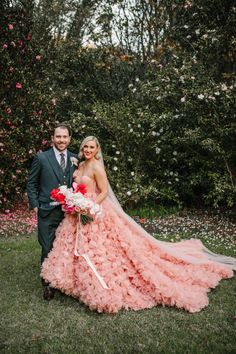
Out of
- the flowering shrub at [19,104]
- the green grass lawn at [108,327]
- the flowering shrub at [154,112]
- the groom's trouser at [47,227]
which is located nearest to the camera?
the green grass lawn at [108,327]

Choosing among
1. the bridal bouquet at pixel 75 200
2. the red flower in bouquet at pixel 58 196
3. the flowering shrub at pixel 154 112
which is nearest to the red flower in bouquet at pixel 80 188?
the bridal bouquet at pixel 75 200

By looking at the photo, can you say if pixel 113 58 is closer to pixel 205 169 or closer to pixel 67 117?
pixel 67 117

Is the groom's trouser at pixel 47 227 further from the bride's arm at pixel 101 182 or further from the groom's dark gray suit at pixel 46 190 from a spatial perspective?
the bride's arm at pixel 101 182

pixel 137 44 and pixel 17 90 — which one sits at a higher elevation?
pixel 137 44

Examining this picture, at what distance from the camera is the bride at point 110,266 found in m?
4.68


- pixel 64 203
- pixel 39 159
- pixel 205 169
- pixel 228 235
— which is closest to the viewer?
pixel 64 203

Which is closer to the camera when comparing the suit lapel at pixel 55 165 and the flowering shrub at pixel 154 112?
the suit lapel at pixel 55 165

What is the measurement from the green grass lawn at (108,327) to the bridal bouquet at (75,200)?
1034 mm

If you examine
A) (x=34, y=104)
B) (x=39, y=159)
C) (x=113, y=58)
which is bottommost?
(x=39, y=159)

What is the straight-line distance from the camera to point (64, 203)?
478 centimetres

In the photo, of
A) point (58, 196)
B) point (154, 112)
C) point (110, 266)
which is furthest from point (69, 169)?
point (154, 112)

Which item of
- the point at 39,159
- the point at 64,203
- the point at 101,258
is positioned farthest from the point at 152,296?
the point at 39,159

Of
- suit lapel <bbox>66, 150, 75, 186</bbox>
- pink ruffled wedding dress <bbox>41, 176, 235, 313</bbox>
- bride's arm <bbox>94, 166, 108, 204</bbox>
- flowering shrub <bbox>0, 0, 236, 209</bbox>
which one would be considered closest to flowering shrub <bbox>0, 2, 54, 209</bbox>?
flowering shrub <bbox>0, 0, 236, 209</bbox>

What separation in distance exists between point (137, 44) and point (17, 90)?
437 centimetres
